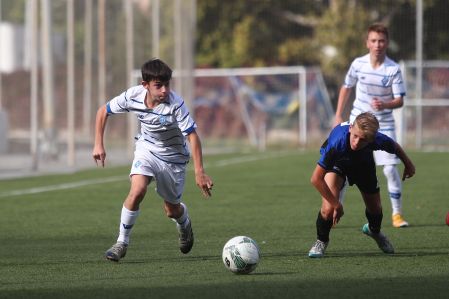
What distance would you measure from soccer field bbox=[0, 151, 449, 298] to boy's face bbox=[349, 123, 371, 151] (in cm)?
96

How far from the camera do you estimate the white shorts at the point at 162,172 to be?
9.45m

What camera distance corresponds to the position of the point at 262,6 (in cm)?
4141

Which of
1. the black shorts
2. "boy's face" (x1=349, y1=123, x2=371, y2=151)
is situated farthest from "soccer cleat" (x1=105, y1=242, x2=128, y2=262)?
"boy's face" (x1=349, y1=123, x2=371, y2=151)

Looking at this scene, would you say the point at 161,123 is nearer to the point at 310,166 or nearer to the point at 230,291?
the point at 230,291

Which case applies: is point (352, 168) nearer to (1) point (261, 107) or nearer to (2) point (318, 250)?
(2) point (318, 250)

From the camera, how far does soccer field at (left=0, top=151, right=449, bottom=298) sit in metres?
7.79

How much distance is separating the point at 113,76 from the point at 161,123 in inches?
839

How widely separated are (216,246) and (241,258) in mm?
2059

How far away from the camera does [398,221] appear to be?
478 inches

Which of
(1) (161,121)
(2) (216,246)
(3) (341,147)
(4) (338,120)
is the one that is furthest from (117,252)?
(4) (338,120)

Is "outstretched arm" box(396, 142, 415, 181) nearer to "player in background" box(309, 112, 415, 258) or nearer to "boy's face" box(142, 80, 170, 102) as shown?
"player in background" box(309, 112, 415, 258)

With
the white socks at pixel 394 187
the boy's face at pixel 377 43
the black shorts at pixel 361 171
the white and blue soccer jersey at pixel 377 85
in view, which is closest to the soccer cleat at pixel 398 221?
the white socks at pixel 394 187

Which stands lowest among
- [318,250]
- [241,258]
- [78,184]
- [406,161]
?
[78,184]

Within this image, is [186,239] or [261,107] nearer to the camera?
[186,239]
